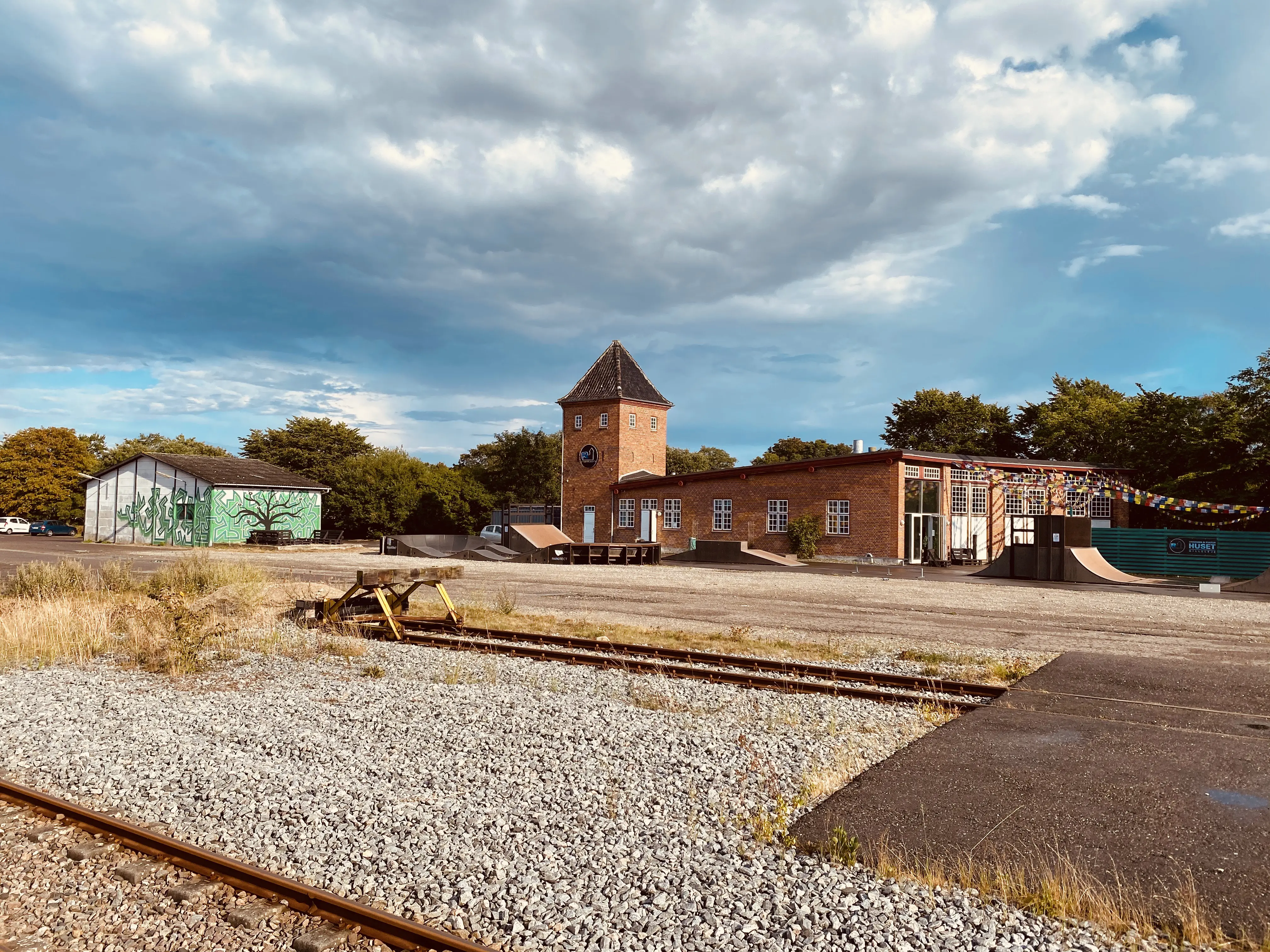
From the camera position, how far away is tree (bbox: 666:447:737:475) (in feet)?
284

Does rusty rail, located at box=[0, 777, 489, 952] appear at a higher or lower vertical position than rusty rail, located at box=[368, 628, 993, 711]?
lower

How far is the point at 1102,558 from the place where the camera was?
26.2 meters

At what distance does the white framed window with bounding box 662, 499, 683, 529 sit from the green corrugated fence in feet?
60.7

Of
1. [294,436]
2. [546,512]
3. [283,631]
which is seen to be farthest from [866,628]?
[294,436]

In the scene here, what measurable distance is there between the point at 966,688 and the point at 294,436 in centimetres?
6356

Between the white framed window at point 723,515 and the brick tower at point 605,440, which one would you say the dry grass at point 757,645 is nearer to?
the white framed window at point 723,515

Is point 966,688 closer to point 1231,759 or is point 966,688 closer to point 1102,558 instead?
point 1231,759

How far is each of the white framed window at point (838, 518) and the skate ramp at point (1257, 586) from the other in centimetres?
1424

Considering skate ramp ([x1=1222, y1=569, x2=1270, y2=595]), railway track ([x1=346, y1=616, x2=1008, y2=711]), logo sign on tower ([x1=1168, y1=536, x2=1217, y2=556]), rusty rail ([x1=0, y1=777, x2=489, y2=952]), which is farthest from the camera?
logo sign on tower ([x1=1168, y1=536, x2=1217, y2=556])

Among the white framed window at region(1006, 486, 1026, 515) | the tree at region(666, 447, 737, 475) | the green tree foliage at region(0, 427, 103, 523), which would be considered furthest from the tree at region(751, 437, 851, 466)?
the green tree foliage at region(0, 427, 103, 523)

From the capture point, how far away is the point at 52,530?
67.8 metres

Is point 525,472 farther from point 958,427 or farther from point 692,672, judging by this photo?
point 692,672

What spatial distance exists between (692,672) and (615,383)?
39321 mm

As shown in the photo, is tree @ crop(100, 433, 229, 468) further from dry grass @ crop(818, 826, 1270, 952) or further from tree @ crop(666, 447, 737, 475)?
dry grass @ crop(818, 826, 1270, 952)
